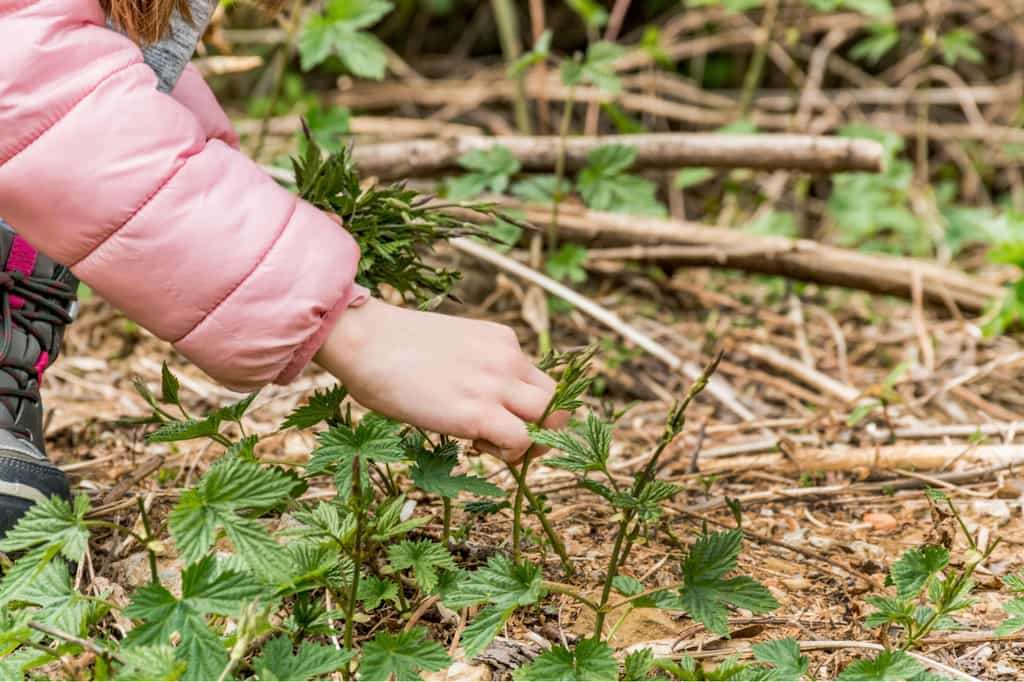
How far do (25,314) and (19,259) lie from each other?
0.07 metres

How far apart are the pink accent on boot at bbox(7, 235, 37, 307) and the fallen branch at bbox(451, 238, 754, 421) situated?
0.77 metres

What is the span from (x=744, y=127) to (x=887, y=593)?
167 centimetres

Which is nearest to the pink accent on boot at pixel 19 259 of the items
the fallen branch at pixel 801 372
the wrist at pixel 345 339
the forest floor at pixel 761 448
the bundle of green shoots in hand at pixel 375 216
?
the forest floor at pixel 761 448

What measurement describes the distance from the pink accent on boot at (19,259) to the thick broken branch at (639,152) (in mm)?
912

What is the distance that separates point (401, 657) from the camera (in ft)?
2.89

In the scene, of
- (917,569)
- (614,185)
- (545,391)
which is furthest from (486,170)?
(917,569)

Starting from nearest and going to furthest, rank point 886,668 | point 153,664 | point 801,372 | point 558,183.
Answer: point 153,664, point 886,668, point 801,372, point 558,183

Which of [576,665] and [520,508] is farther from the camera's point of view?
[520,508]

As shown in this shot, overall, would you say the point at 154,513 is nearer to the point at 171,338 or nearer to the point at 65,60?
the point at 171,338

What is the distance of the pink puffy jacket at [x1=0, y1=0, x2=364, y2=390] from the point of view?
1.00 meters

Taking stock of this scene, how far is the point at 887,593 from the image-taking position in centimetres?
119

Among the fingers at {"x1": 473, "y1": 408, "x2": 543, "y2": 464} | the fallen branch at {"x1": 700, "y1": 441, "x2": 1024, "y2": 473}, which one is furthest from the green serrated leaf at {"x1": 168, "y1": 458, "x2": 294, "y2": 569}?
the fallen branch at {"x1": 700, "y1": 441, "x2": 1024, "y2": 473}

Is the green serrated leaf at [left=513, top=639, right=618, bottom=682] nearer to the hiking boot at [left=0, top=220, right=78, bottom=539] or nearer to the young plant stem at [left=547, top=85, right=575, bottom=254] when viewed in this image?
the hiking boot at [left=0, top=220, right=78, bottom=539]

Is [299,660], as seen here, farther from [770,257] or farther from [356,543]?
[770,257]
